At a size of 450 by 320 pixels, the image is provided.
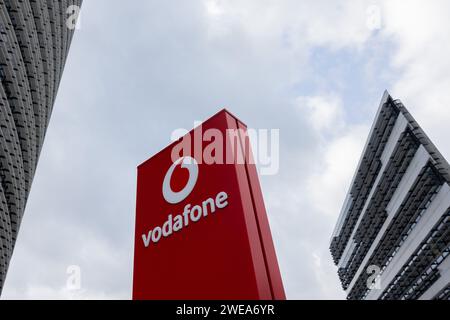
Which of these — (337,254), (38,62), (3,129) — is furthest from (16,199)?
(337,254)

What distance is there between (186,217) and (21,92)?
44701 millimetres

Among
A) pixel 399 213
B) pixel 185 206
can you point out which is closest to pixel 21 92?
pixel 185 206

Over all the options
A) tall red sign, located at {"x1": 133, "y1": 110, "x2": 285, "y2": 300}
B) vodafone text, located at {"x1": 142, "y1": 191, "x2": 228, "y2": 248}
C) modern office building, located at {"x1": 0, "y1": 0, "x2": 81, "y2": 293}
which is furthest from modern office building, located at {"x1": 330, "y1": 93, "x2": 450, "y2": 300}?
modern office building, located at {"x1": 0, "y1": 0, "x2": 81, "y2": 293}

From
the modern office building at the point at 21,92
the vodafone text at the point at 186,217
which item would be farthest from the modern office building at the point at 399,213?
the modern office building at the point at 21,92

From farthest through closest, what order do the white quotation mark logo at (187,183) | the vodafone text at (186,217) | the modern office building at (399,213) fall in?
the modern office building at (399,213)
the white quotation mark logo at (187,183)
the vodafone text at (186,217)

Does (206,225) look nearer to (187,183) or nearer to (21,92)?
(187,183)

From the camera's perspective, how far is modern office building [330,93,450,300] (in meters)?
43.8

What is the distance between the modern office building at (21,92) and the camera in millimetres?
39281

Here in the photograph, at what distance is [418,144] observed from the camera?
153 ft

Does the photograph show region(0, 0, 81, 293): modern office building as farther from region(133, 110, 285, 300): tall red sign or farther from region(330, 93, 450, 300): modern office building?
region(330, 93, 450, 300): modern office building

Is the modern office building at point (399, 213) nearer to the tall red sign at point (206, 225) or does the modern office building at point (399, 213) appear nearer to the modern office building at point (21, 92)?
the tall red sign at point (206, 225)

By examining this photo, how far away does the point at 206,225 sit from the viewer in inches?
183

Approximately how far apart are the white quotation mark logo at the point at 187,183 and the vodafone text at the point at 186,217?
0.22 m
